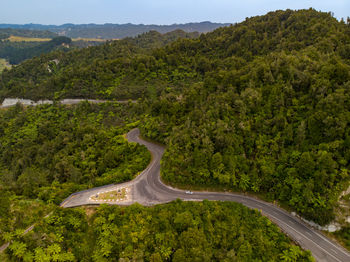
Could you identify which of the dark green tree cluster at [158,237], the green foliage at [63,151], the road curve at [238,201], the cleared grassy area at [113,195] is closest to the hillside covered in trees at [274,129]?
the road curve at [238,201]

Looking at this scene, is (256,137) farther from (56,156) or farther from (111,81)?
(111,81)

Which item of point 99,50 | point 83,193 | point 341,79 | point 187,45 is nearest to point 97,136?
point 83,193

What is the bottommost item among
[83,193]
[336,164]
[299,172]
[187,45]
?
[83,193]

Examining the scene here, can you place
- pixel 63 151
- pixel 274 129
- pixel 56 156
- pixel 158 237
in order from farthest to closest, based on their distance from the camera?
1. pixel 63 151
2. pixel 56 156
3. pixel 274 129
4. pixel 158 237

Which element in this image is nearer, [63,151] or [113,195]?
[113,195]

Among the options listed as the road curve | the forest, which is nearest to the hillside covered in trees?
the forest

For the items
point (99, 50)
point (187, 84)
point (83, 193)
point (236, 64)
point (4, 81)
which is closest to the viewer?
point (83, 193)

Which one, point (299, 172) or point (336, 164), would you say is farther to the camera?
point (299, 172)

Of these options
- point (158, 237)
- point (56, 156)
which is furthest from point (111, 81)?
point (158, 237)

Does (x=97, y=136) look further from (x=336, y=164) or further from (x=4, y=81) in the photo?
(x=4, y=81)
